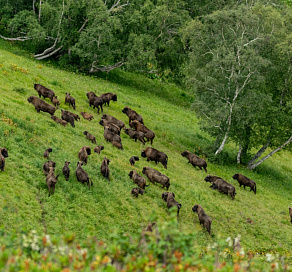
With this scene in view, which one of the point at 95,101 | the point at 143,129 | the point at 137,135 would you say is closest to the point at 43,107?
the point at 95,101

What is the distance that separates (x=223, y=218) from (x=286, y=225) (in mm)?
5002

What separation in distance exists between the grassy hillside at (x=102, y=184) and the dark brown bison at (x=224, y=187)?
0.42 m

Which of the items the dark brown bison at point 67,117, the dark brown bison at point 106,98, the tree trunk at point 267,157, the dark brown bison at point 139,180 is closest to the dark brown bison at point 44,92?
the dark brown bison at point 67,117

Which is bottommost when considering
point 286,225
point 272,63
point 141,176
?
point 286,225

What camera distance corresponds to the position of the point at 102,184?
64.2 feet

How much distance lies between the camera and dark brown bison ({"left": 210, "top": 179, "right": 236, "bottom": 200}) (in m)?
25.9

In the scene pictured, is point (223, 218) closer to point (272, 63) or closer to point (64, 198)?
point (64, 198)

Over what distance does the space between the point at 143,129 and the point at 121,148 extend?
470 centimetres

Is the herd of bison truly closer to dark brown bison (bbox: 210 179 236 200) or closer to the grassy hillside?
dark brown bison (bbox: 210 179 236 200)

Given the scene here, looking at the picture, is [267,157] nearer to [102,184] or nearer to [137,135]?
[137,135]

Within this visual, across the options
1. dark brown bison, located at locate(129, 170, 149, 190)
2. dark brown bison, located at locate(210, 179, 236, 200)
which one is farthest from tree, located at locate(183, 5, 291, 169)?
dark brown bison, located at locate(129, 170, 149, 190)

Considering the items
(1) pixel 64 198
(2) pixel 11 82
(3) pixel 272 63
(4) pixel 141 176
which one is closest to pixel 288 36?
(3) pixel 272 63

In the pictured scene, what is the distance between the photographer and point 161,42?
48750 mm

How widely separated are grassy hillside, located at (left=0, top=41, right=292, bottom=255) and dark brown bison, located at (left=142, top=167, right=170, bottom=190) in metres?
0.54
